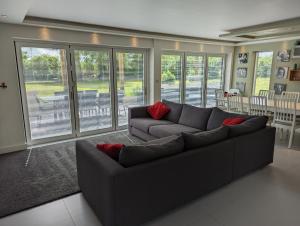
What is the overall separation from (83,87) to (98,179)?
3246mm

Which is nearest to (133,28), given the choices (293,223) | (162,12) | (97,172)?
(162,12)

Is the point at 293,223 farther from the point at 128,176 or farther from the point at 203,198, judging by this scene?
the point at 128,176

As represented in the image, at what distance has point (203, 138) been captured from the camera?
2453 mm

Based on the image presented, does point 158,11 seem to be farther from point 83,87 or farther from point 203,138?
point 83,87

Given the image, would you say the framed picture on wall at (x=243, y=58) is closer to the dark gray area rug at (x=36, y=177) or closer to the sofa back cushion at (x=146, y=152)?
the sofa back cushion at (x=146, y=152)

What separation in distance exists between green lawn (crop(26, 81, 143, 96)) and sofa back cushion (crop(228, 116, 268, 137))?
10.5 feet

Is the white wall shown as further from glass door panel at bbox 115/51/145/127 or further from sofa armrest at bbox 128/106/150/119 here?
sofa armrest at bbox 128/106/150/119

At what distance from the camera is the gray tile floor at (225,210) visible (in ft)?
7.04

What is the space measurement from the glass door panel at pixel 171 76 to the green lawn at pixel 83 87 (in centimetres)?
82

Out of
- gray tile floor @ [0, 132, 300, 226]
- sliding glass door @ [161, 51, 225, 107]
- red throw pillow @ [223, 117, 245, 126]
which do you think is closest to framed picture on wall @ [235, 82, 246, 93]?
sliding glass door @ [161, 51, 225, 107]

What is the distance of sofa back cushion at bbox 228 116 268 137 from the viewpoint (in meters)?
2.78

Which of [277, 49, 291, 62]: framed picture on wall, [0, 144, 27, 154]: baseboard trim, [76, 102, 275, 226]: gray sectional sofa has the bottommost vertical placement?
[0, 144, 27, 154]: baseboard trim

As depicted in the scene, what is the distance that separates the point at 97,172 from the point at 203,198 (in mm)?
1351

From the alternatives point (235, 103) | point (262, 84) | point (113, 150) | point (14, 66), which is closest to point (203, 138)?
point (113, 150)
